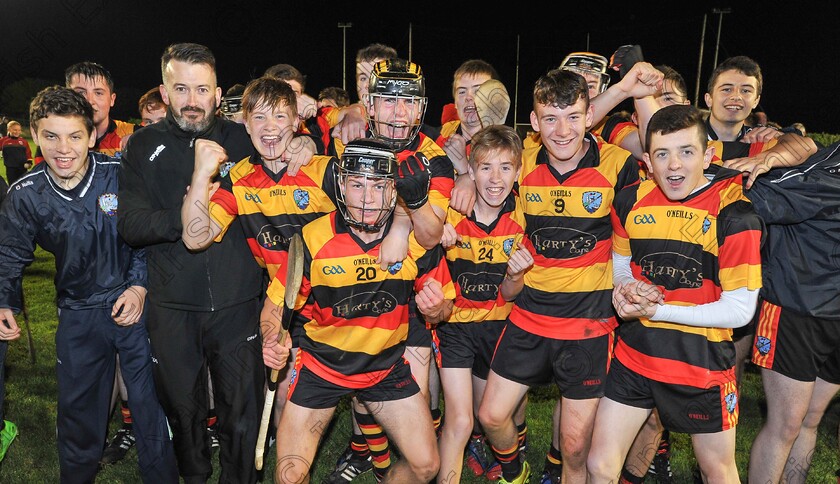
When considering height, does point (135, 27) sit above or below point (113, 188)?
above

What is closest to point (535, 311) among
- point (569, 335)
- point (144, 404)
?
point (569, 335)

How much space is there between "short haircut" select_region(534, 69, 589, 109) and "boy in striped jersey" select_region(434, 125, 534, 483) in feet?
0.77

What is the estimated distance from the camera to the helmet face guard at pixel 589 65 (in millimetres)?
3705

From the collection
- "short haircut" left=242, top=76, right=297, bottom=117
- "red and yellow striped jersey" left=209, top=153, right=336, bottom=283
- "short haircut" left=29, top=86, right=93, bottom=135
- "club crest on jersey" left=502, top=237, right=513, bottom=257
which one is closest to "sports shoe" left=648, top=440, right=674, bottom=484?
"club crest on jersey" left=502, top=237, right=513, bottom=257

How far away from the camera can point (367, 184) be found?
2.74 meters

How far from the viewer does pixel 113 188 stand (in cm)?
322

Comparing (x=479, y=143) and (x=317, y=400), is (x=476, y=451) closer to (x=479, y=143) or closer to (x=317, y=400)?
(x=317, y=400)

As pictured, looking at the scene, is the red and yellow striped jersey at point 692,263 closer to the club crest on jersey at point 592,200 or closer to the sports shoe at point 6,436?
the club crest on jersey at point 592,200

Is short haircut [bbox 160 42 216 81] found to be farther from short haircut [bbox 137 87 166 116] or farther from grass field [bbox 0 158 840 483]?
grass field [bbox 0 158 840 483]

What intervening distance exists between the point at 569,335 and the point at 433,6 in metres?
16.2

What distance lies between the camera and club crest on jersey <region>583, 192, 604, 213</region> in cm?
313

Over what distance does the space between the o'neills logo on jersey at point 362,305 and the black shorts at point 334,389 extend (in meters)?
0.30

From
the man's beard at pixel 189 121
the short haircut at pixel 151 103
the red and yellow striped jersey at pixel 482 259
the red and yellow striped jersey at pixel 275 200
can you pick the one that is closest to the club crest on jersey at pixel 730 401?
the red and yellow striped jersey at pixel 482 259

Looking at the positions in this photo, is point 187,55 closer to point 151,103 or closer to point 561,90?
point 561,90
